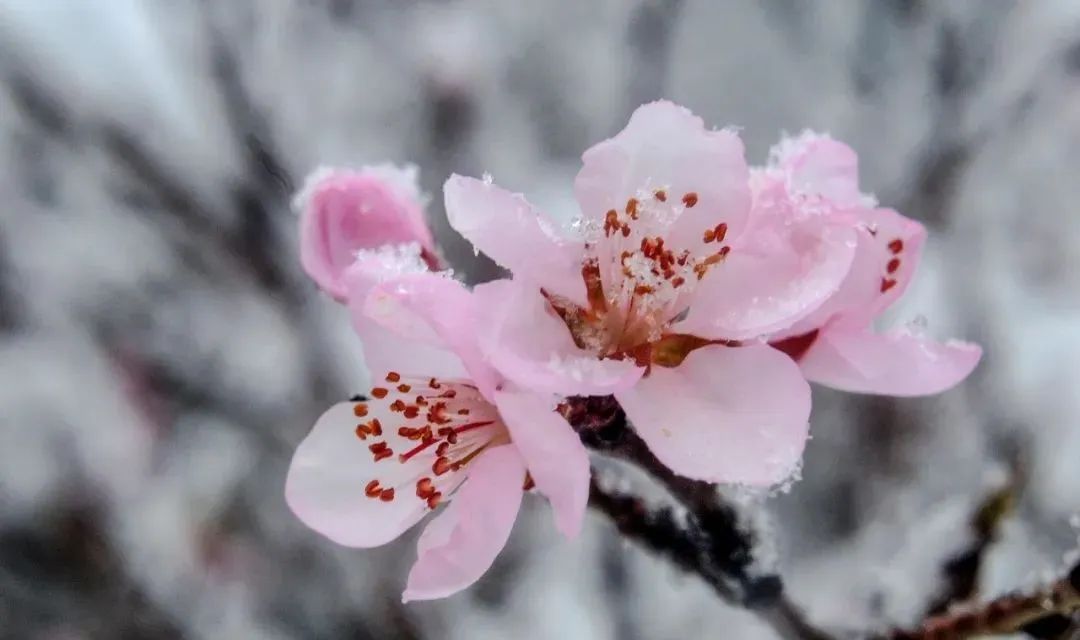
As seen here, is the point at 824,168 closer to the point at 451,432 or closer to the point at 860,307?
the point at 860,307

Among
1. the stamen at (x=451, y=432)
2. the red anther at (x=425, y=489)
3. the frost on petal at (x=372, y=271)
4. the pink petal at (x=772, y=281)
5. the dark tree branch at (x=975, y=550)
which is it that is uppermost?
the frost on petal at (x=372, y=271)

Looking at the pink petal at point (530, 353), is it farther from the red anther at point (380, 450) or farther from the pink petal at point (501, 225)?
the red anther at point (380, 450)

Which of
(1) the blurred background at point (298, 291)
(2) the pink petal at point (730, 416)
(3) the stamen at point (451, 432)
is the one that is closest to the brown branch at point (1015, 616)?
(2) the pink petal at point (730, 416)

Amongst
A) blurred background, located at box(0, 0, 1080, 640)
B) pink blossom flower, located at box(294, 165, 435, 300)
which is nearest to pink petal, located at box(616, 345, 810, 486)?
pink blossom flower, located at box(294, 165, 435, 300)

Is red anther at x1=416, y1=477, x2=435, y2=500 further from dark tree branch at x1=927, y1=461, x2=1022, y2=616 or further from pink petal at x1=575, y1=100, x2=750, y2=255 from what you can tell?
dark tree branch at x1=927, y1=461, x2=1022, y2=616

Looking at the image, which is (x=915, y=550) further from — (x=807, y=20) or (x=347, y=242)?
(x=807, y=20)

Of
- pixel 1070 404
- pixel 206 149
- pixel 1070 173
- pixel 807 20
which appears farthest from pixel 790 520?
pixel 206 149
